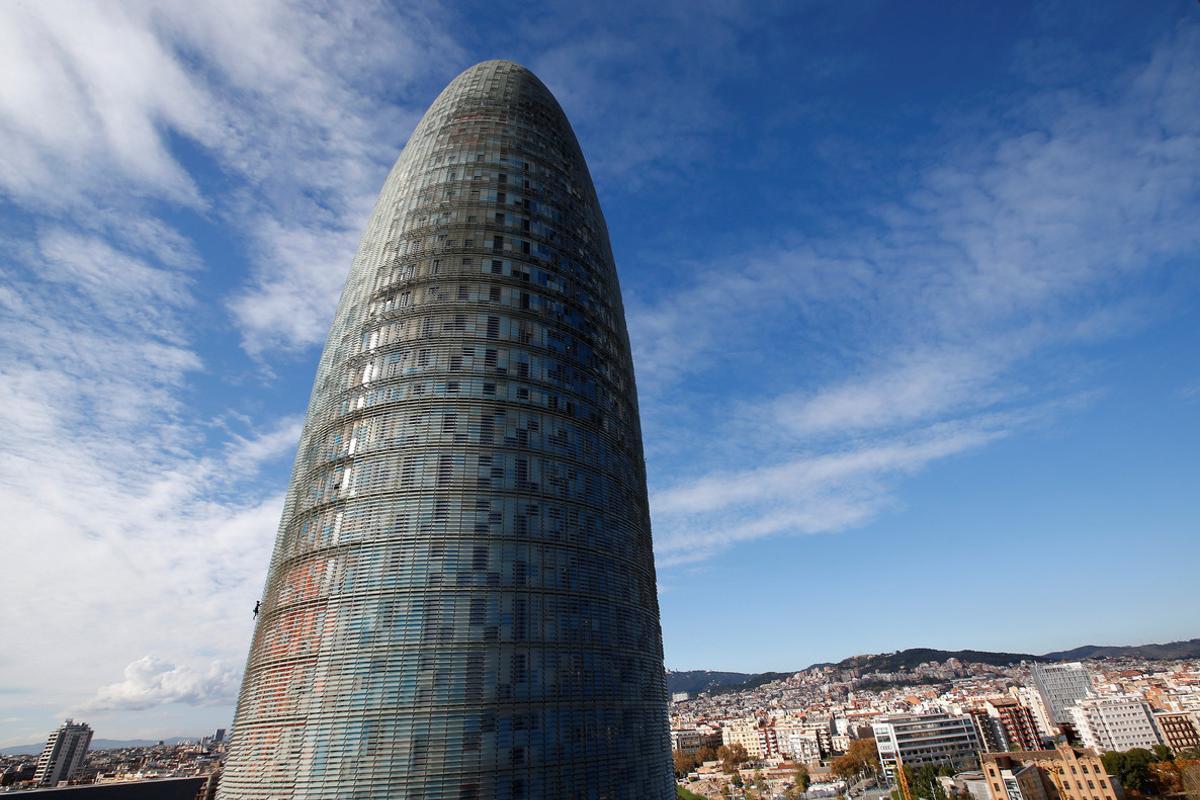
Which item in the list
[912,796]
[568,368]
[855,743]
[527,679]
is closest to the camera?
[527,679]

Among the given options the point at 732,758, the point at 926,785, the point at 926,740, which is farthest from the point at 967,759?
the point at 732,758

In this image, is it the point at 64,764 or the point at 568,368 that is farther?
the point at 64,764

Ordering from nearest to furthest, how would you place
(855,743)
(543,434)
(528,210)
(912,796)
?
(543,434) < (528,210) < (912,796) < (855,743)

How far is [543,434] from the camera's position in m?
51.3

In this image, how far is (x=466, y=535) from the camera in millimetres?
45062

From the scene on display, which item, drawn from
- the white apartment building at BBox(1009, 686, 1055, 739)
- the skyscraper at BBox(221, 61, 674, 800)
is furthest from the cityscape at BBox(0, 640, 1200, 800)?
the skyscraper at BBox(221, 61, 674, 800)

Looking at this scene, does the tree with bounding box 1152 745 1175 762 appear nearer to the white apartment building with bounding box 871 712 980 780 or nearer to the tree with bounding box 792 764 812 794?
the white apartment building with bounding box 871 712 980 780

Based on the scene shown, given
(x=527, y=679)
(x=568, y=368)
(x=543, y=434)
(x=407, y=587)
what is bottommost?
(x=527, y=679)

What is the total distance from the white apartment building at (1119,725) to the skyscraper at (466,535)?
15281cm

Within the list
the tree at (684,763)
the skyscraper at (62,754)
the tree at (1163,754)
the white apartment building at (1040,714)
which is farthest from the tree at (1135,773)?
the skyscraper at (62,754)

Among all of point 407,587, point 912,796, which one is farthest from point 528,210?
point 912,796

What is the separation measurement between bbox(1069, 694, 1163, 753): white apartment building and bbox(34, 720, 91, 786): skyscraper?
277364 millimetres

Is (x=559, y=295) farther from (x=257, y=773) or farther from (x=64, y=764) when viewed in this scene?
(x=64, y=764)

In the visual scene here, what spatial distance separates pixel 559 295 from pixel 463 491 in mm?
22454
